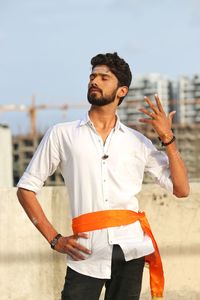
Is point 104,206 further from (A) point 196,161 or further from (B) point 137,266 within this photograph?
(A) point 196,161

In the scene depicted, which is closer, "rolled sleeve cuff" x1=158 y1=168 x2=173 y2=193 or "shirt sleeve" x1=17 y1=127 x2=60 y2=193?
"shirt sleeve" x1=17 y1=127 x2=60 y2=193

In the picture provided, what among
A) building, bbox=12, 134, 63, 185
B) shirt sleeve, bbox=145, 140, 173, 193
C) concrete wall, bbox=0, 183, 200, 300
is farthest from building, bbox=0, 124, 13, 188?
shirt sleeve, bbox=145, 140, 173, 193

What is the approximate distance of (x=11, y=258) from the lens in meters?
6.21

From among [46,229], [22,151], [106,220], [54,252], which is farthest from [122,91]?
[22,151]

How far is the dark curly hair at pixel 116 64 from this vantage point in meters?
3.61

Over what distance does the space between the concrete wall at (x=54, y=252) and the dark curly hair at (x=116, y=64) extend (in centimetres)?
262

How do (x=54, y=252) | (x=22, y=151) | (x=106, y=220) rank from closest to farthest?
(x=106, y=220) < (x=54, y=252) < (x=22, y=151)

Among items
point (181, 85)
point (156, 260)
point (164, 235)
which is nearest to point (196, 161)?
point (164, 235)

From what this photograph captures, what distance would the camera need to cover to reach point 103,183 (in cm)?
347

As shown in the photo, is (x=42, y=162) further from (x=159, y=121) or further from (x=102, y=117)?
(x=159, y=121)

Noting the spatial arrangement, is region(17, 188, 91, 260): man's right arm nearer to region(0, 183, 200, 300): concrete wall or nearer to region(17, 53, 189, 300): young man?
region(17, 53, 189, 300): young man

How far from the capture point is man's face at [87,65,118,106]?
11.7 ft

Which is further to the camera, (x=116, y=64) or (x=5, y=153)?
(x=5, y=153)

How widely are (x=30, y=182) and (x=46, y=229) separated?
21 centimetres
